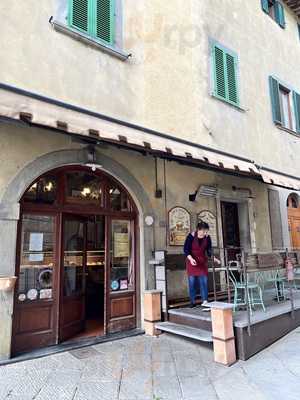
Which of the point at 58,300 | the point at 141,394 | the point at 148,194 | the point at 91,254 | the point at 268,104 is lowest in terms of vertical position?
the point at 141,394

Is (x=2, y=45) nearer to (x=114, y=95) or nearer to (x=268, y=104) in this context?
(x=114, y=95)

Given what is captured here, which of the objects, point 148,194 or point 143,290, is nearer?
point 143,290

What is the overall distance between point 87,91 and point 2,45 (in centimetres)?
166

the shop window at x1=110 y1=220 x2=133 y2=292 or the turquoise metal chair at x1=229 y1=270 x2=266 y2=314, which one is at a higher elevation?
the shop window at x1=110 y1=220 x2=133 y2=292

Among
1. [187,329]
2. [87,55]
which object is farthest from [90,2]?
[187,329]

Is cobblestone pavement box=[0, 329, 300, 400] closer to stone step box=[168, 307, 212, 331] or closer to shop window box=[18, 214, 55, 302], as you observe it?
stone step box=[168, 307, 212, 331]

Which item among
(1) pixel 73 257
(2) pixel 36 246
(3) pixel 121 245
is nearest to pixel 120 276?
(3) pixel 121 245

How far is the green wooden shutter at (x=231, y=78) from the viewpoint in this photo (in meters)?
9.17

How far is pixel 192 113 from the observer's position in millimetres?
7992

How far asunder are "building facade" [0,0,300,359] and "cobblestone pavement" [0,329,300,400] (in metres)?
0.84

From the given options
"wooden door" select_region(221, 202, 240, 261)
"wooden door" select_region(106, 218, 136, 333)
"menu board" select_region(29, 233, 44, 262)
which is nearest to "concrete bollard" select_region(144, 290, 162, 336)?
"wooden door" select_region(106, 218, 136, 333)

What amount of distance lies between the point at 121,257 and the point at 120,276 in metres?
0.42

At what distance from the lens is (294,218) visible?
11.2 metres

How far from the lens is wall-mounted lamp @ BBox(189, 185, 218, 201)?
8126 millimetres
